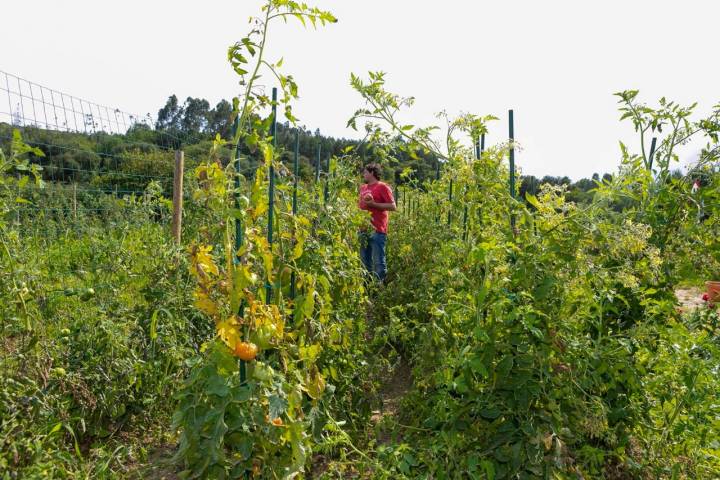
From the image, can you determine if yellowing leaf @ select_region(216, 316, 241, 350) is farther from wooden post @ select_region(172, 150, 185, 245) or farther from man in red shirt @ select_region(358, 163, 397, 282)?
man in red shirt @ select_region(358, 163, 397, 282)

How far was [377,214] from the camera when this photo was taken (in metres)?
5.48

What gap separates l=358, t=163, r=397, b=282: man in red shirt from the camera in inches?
211

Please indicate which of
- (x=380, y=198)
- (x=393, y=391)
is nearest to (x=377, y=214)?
(x=380, y=198)

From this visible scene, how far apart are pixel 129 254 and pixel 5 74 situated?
2.80 metres

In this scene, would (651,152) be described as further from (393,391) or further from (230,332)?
(230,332)

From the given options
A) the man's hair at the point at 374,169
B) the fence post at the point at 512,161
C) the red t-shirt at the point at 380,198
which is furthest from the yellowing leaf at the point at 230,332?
the man's hair at the point at 374,169

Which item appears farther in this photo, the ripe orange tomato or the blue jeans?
the blue jeans

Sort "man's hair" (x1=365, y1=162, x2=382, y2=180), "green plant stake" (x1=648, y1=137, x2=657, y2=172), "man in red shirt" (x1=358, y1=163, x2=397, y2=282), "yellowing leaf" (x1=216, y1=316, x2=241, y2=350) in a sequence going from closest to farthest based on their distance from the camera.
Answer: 1. "yellowing leaf" (x1=216, y1=316, x2=241, y2=350)
2. "green plant stake" (x1=648, y1=137, x2=657, y2=172)
3. "man in red shirt" (x1=358, y1=163, x2=397, y2=282)
4. "man's hair" (x1=365, y1=162, x2=382, y2=180)

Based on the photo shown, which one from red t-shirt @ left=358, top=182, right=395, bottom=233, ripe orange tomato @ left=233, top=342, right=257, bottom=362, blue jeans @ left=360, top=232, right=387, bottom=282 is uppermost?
red t-shirt @ left=358, top=182, right=395, bottom=233

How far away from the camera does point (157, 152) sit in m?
8.13

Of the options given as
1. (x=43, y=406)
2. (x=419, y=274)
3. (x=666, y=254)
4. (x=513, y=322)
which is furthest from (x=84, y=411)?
(x=666, y=254)

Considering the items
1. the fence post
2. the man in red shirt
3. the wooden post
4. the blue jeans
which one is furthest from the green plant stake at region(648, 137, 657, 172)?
the wooden post

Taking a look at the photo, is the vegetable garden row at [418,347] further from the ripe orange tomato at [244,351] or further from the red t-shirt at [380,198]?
the red t-shirt at [380,198]

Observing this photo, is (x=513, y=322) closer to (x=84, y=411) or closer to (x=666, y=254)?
(x=666, y=254)
